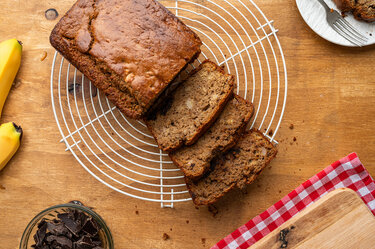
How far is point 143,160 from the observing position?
295 centimetres

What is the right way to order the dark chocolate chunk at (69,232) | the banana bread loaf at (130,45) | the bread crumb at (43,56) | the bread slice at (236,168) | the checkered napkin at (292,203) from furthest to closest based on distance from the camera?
the bread crumb at (43,56)
the checkered napkin at (292,203)
the bread slice at (236,168)
the dark chocolate chunk at (69,232)
the banana bread loaf at (130,45)

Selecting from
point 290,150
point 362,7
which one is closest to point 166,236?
point 290,150

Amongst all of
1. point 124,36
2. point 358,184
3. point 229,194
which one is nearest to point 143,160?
point 229,194

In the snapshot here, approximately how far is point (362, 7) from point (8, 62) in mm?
2961

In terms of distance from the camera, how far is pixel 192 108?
105 inches

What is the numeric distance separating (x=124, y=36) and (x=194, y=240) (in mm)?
1776

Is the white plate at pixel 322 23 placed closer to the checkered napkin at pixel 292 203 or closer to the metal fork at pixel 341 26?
the metal fork at pixel 341 26

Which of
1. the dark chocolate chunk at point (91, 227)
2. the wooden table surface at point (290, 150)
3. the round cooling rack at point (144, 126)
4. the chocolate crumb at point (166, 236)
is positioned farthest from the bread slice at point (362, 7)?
the dark chocolate chunk at point (91, 227)

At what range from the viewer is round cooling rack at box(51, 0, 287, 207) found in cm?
291

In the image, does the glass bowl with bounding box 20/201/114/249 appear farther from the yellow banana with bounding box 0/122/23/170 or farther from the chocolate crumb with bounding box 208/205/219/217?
the chocolate crumb with bounding box 208/205/219/217

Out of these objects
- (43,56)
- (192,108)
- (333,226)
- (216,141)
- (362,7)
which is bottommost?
(333,226)

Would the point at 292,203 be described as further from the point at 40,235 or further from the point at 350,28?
the point at 40,235

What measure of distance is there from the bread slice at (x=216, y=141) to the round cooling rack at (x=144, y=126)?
0.22 meters

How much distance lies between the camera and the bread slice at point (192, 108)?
2.64 metres
